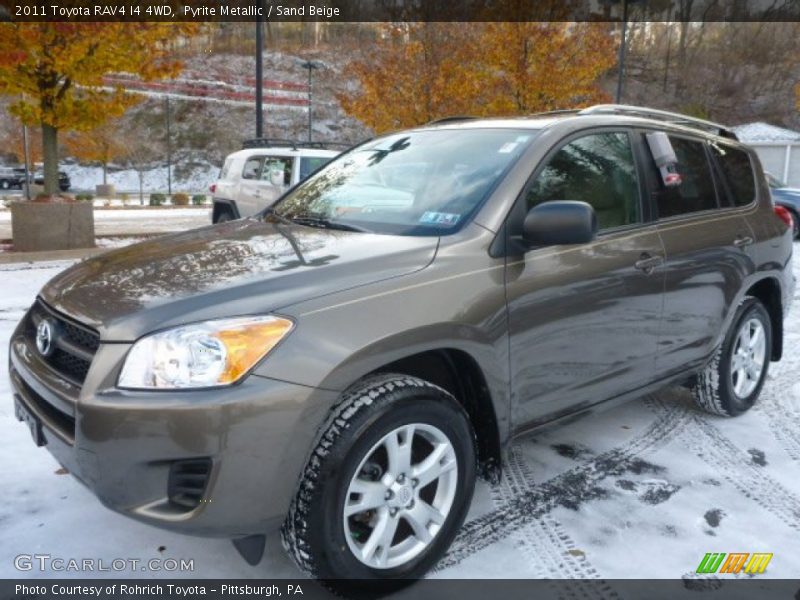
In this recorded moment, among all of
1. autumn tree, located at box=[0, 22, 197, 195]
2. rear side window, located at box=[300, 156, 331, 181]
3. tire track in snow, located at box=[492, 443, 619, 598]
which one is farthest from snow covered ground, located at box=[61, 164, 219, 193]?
tire track in snow, located at box=[492, 443, 619, 598]

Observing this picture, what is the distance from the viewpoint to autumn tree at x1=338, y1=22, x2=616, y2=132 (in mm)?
14922

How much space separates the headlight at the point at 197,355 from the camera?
83.1 inches

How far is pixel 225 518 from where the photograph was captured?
211cm

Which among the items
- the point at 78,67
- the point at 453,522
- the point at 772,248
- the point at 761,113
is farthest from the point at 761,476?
the point at 761,113

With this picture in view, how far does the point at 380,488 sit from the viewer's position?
7.91 ft

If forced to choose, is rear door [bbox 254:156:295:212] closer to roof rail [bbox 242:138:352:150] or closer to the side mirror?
roof rail [bbox 242:138:352:150]

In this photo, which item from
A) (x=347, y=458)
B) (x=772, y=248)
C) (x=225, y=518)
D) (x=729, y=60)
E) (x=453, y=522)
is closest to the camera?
(x=225, y=518)

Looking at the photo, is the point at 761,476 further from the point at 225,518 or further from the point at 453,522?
the point at 225,518

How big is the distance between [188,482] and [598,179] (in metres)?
2.32

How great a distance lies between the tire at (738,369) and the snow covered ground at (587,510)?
5.6 inches

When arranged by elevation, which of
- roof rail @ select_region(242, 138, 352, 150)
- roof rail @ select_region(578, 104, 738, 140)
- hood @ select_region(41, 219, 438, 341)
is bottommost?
hood @ select_region(41, 219, 438, 341)

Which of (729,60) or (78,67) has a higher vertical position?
(729,60)

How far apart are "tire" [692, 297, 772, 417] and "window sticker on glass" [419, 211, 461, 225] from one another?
2.14 m

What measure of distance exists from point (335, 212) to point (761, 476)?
2557 mm
